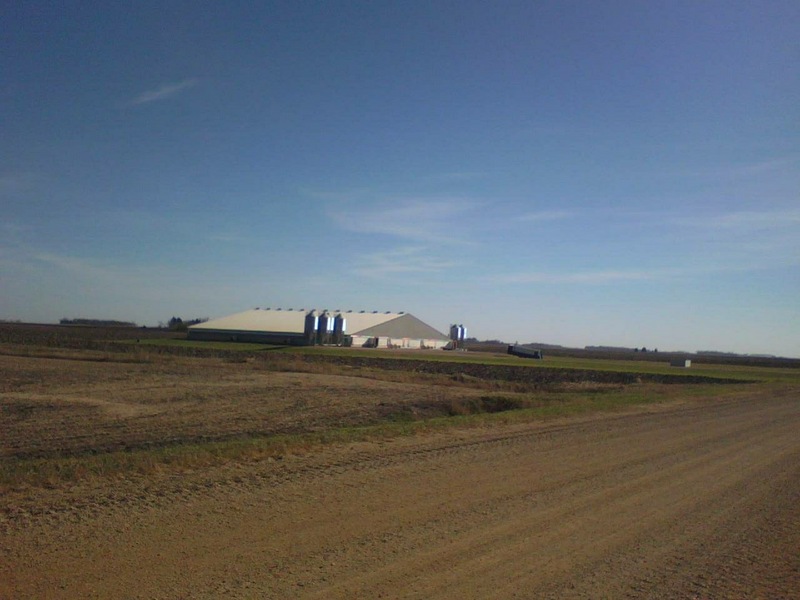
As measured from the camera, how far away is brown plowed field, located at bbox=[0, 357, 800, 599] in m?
7.27

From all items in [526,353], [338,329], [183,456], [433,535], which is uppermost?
[338,329]

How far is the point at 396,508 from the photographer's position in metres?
10.4

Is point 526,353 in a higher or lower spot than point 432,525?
higher

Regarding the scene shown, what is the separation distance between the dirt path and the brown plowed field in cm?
3

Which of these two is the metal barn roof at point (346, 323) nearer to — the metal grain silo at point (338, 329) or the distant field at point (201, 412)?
the metal grain silo at point (338, 329)

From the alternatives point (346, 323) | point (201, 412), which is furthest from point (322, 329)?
point (201, 412)

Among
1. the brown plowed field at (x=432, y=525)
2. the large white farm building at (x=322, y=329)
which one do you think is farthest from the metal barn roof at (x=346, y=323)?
the brown plowed field at (x=432, y=525)

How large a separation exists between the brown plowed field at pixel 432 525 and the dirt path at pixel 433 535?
32mm

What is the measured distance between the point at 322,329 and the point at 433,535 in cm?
10230

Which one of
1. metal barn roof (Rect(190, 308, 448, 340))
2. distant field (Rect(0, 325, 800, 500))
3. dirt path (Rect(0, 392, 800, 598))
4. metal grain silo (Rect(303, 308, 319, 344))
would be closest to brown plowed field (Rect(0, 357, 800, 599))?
dirt path (Rect(0, 392, 800, 598))

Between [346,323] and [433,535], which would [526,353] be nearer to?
[346,323]

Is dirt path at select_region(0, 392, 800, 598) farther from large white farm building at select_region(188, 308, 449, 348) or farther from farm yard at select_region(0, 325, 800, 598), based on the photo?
large white farm building at select_region(188, 308, 449, 348)

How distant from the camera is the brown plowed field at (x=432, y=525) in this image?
23.9 ft

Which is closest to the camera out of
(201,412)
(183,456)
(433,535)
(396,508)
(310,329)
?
(433,535)
